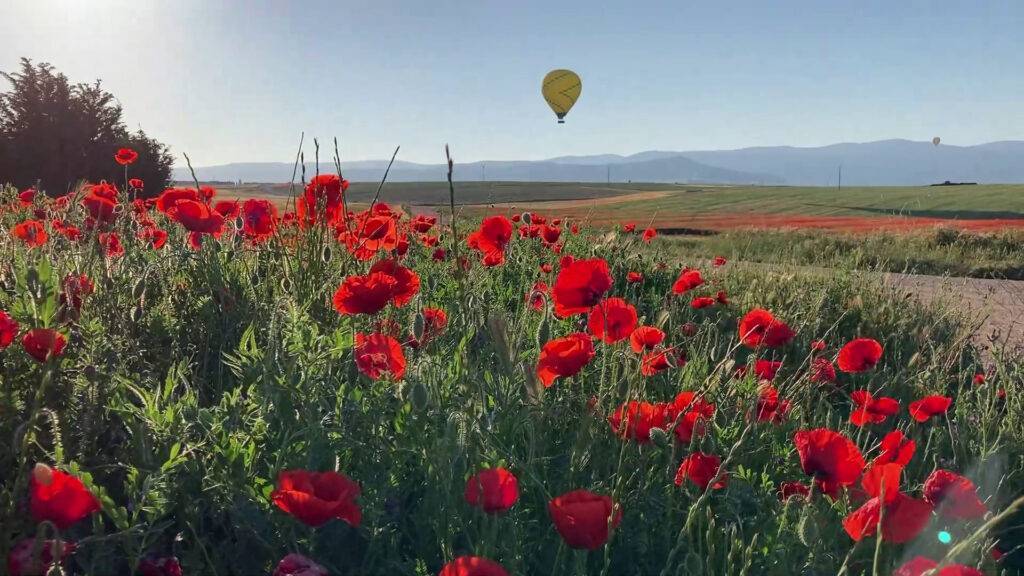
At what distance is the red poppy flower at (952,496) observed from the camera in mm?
1287

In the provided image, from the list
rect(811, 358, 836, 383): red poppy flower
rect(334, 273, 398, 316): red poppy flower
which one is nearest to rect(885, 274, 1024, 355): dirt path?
rect(811, 358, 836, 383): red poppy flower

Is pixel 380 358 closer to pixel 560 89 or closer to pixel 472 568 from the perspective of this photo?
pixel 472 568

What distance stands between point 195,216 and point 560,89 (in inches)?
941

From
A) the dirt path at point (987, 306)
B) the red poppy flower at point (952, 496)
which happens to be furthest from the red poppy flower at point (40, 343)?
the dirt path at point (987, 306)

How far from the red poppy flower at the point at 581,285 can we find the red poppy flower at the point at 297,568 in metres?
0.85

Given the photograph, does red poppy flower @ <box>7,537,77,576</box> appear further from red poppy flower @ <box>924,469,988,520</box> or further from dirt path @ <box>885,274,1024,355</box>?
dirt path @ <box>885,274,1024,355</box>

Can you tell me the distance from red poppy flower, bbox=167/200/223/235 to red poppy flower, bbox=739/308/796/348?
163 cm

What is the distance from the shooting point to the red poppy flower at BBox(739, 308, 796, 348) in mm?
2080

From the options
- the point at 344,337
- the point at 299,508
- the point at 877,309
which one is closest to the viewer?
the point at 299,508

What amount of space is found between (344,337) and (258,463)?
1.49 feet

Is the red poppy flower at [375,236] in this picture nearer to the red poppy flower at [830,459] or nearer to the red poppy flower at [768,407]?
the red poppy flower at [768,407]

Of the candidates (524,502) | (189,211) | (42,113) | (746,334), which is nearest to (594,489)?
(524,502)

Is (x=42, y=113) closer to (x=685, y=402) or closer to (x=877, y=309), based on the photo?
(x=877, y=309)

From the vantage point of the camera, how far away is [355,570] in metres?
1.39
